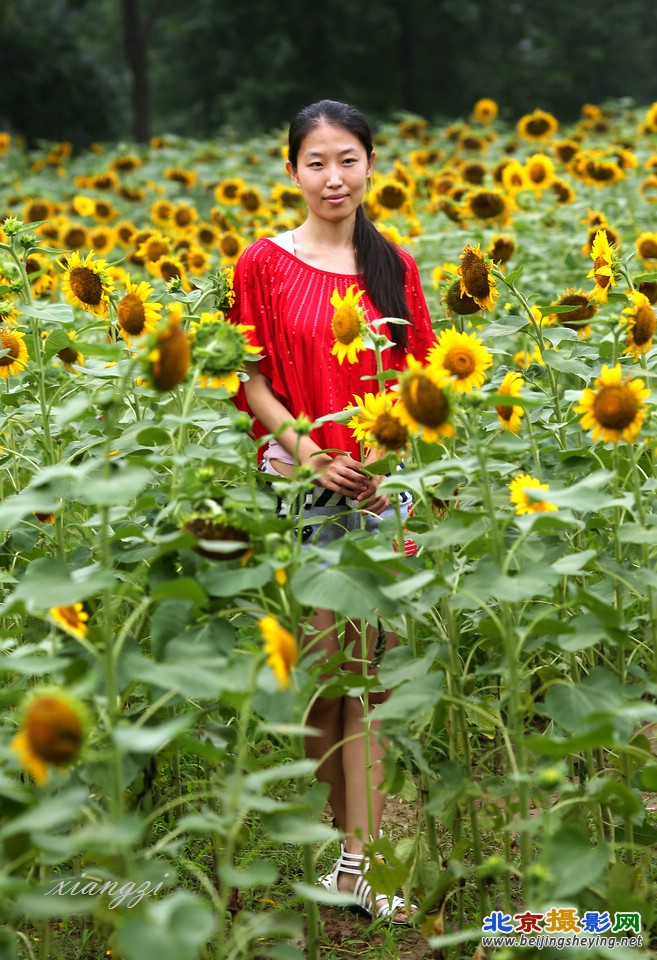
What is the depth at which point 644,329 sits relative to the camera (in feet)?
6.76

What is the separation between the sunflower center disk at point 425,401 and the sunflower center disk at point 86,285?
3.29 ft

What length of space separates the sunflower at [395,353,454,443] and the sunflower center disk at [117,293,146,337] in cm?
81

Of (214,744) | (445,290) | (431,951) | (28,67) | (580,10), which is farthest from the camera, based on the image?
(580,10)

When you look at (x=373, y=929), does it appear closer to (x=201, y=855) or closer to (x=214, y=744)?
(x=201, y=855)

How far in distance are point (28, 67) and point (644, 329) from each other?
611 inches

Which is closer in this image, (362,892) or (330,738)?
(362,892)

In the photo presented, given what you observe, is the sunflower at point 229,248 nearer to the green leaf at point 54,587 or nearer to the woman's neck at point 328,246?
the woman's neck at point 328,246

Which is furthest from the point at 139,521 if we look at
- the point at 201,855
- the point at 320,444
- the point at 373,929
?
the point at 373,929

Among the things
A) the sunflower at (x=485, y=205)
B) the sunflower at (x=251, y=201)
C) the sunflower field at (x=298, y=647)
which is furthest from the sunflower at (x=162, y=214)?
the sunflower field at (x=298, y=647)

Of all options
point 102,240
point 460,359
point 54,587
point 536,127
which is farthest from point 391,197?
point 54,587

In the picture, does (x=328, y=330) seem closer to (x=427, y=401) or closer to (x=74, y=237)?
(x=427, y=401)

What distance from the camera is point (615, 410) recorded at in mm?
1748

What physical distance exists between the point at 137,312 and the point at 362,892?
1.04 m

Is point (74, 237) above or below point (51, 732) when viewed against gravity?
below
